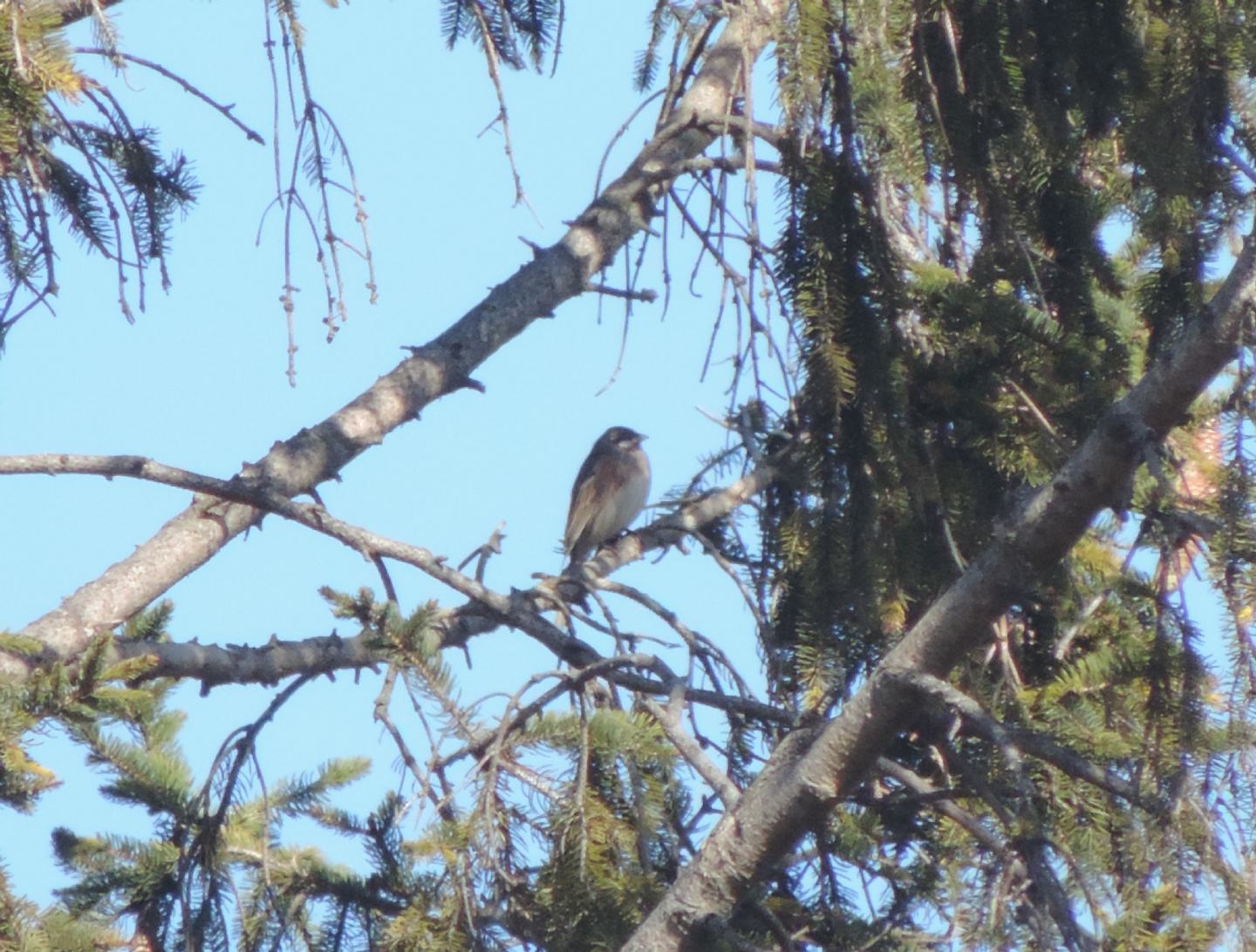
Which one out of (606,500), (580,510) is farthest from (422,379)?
(580,510)

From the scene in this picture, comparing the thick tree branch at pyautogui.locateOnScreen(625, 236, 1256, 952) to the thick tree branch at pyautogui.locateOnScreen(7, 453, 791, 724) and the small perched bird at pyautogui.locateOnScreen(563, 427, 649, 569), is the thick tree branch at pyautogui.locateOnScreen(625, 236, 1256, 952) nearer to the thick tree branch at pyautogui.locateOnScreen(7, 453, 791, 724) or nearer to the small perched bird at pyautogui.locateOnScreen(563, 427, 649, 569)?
the thick tree branch at pyautogui.locateOnScreen(7, 453, 791, 724)

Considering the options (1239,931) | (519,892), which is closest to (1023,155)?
(1239,931)

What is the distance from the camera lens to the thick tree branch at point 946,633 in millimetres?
2365

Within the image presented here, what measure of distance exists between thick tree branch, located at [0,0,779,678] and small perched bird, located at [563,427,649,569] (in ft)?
9.91

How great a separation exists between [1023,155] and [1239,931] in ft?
5.26

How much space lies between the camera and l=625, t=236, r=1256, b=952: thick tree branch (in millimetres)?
2365

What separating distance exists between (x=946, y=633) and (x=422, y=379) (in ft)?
9.93

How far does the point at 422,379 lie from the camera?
527 centimetres

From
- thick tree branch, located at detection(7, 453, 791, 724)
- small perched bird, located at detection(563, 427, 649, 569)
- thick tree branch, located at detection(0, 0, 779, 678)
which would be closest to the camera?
thick tree branch, located at detection(7, 453, 791, 724)

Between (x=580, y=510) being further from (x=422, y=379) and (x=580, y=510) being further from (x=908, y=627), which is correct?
(x=908, y=627)

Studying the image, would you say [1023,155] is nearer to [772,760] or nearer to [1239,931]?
[772,760]

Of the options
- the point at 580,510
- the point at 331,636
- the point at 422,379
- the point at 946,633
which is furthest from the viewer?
the point at 580,510

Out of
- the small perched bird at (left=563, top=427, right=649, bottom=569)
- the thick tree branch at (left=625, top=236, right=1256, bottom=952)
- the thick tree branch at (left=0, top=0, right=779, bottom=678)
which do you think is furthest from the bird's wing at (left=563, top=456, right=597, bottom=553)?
the thick tree branch at (left=625, top=236, right=1256, bottom=952)

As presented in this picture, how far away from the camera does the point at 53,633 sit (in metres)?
4.21
